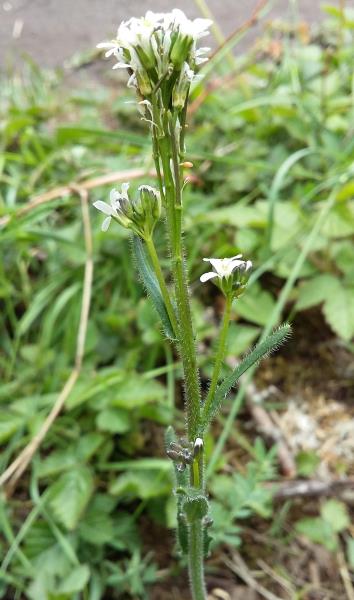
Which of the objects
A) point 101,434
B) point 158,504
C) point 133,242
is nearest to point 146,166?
point 101,434

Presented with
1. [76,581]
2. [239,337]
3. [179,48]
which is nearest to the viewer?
[179,48]

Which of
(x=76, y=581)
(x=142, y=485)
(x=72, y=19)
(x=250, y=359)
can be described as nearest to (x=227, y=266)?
(x=250, y=359)

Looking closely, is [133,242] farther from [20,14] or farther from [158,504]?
[20,14]

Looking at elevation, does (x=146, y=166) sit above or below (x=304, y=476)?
above

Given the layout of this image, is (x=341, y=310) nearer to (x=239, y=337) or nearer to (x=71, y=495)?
(x=239, y=337)

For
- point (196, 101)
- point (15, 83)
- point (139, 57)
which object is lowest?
point (139, 57)
